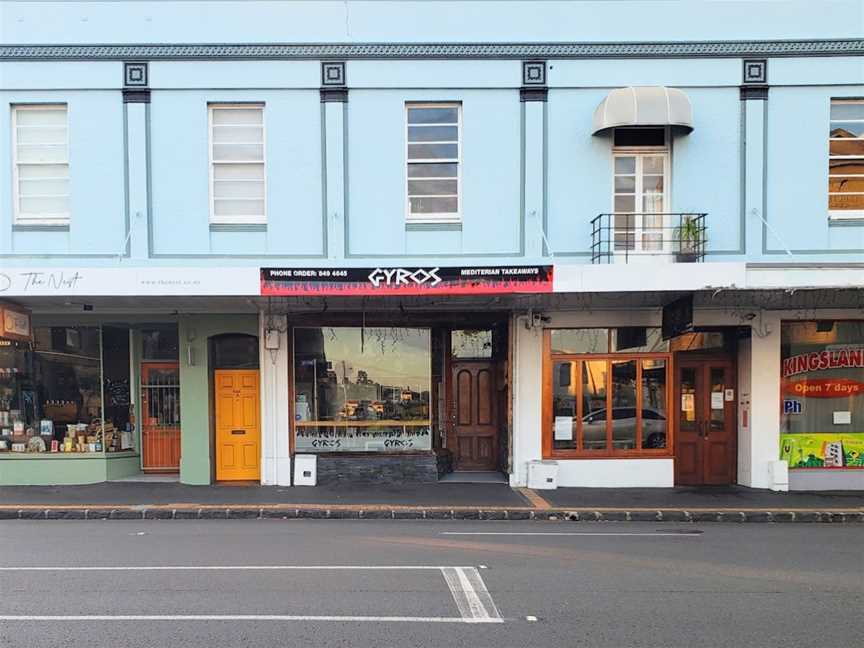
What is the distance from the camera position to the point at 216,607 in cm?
546

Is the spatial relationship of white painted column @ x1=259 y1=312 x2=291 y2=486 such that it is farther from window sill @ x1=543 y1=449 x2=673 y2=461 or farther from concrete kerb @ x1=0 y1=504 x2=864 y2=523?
window sill @ x1=543 y1=449 x2=673 y2=461

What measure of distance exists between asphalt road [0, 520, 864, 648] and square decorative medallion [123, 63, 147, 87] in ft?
25.5

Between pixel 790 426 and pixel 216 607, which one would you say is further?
pixel 790 426

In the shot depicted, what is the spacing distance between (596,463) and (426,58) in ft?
26.7

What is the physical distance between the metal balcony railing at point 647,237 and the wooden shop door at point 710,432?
7.45 feet

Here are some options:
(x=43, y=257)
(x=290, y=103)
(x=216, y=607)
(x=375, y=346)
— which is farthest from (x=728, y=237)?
(x=43, y=257)

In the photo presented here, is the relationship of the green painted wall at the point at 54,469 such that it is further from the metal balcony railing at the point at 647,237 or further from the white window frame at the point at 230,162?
the metal balcony railing at the point at 647,237

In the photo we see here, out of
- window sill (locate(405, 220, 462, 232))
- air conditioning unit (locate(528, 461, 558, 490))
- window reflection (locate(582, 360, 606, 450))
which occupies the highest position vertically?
window sill (locate(405, 220, 462, 232))

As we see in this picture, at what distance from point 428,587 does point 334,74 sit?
30.2ft

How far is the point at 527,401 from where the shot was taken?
1178 centimetres

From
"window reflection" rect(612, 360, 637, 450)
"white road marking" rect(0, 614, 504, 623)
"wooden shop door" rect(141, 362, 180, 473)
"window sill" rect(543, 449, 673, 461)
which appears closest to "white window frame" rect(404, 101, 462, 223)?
"window reflection" rect(612, 360, 637, 450)

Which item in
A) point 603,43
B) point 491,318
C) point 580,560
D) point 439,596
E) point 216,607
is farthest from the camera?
point 491,318

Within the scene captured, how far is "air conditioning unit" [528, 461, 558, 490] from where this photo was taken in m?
11.5

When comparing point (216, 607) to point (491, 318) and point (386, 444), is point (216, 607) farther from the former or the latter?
point (491, 318)
